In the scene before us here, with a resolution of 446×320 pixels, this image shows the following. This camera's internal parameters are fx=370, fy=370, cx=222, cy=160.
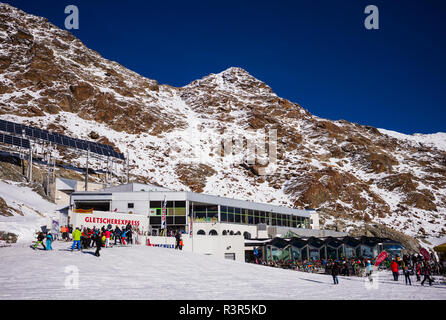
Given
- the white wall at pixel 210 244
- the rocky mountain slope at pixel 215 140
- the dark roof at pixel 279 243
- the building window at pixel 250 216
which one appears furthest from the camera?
the rocky mountain slope at pixel 215 140

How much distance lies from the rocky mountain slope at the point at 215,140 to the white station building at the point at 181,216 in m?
30.5

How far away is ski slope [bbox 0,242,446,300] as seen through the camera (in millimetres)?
13047

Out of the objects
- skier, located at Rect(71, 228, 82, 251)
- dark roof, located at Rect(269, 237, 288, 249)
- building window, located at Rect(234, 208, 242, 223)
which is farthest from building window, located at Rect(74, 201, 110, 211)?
skier, located at Rect(71, 228, 82, 251)

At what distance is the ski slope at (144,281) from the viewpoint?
13.0m

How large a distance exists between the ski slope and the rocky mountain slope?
58497 mm

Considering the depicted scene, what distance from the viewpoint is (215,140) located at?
118 metres

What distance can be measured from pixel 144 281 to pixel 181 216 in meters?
27.0

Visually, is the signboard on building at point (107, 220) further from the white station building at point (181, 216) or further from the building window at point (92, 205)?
the building window at point (92, 205)

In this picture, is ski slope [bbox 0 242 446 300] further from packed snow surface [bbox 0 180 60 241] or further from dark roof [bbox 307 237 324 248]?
dark roof [bbox 307 237 324 248]

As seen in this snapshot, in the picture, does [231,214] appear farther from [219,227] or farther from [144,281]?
[144,281]

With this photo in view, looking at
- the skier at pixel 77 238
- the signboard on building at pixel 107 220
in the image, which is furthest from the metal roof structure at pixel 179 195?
the skier at pixel 77 238

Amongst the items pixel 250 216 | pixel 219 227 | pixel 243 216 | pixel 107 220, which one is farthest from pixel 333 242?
pixel 107 220

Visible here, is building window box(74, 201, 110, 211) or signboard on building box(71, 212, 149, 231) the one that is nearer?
signboard on building box(71, 212, 149, 231)
